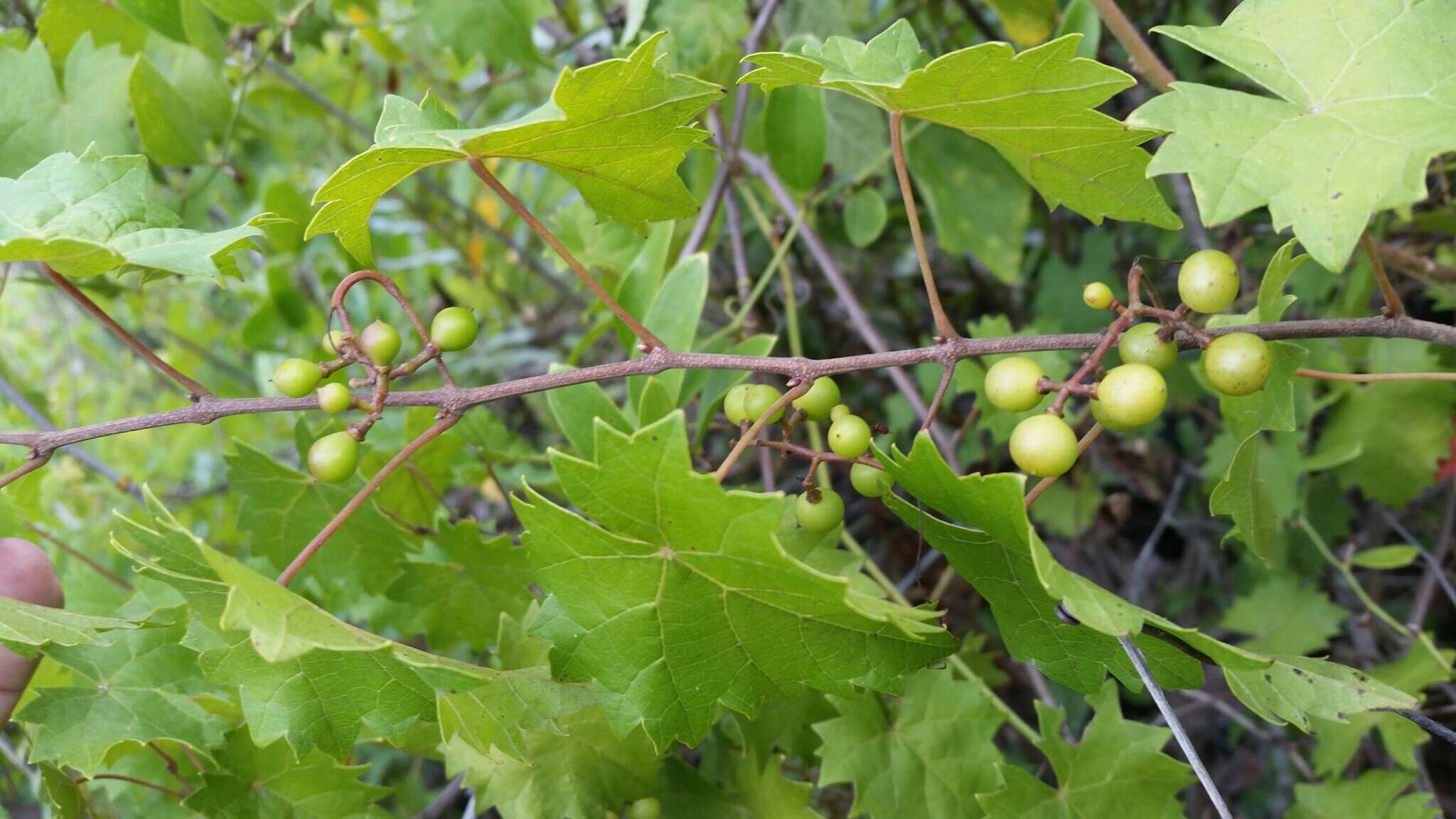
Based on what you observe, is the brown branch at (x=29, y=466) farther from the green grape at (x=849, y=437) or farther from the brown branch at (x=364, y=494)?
the green grape at (x=849, y=437)

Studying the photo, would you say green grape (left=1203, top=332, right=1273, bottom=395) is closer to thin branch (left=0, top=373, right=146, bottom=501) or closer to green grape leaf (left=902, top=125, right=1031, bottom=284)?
green grape leaf (left=902, top=125, right=1031, bottom=284)

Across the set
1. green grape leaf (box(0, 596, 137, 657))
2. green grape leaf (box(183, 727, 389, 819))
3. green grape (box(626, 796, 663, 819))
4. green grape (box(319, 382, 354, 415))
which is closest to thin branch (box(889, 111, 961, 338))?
green grape (box(319, 382, 354, 415))

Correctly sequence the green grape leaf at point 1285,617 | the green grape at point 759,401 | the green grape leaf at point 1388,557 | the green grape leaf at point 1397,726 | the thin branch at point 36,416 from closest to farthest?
the green grape at point 759,401 → the green grape leaf at point 1397,726 → the green grape leaf at point 1388,557 → the green grape leaf at point 1285,617 → the thin branch at point 36,416

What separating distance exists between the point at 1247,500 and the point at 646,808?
3.06ft

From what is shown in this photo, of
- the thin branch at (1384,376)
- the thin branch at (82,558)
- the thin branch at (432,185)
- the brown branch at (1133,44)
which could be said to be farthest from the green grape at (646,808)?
the thin branch at (432,185)

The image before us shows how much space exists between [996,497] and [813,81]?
497mm

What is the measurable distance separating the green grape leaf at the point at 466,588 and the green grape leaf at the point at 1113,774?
0.87 meters

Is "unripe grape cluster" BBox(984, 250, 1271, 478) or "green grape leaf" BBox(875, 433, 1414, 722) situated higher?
"unripe grape cluster" BBox(984, 250, 1271, 478)

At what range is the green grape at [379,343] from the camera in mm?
1144

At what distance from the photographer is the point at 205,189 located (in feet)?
7.36

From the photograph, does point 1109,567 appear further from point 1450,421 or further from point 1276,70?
point 1276,70

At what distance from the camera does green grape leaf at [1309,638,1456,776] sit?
1714 millimetres

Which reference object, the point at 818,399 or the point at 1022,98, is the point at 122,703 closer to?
the point at 818,399

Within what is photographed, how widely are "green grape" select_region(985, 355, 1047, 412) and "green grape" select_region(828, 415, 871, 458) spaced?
6.0 inches
